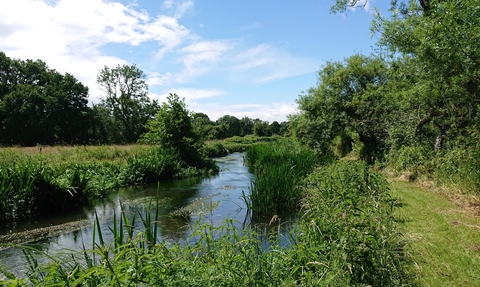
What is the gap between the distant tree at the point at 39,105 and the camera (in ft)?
107

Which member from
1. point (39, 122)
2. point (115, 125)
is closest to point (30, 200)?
point (39, 122)

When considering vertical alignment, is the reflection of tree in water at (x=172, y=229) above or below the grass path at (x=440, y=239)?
below

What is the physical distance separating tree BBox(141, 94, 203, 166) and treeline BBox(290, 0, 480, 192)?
6.27 metres

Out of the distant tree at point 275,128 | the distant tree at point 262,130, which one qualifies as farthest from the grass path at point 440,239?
the distant tree at point 275,128

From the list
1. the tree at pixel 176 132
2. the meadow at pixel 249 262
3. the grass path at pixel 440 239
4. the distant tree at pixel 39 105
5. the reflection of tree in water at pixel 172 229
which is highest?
the distant tree at pixel 39 105

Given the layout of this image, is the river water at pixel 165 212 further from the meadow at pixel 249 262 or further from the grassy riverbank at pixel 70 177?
the meadow at pixel 249 262

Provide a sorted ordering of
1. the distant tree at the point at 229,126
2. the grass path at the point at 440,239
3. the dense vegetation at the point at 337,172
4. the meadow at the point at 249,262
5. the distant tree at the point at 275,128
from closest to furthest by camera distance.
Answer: the meadow at the point at 249,262 < the dense vegetation at the point at 337,172 < the grass path at the point at 440,239 < the distant tree at the point at 229,126 < the distant tree at the point at 275,128

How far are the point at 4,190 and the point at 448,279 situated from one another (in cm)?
909

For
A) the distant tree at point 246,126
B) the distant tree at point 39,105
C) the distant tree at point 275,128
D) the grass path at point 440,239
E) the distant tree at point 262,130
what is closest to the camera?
the grass path at point 440,239

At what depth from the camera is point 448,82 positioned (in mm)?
7027

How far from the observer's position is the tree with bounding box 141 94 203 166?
16734 millimetres

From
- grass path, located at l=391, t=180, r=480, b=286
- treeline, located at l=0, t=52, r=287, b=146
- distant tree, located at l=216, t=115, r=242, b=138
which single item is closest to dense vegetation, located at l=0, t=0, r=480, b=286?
grass path, located at l=391, t=180, r=480, b=286

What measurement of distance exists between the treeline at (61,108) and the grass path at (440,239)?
2374cm

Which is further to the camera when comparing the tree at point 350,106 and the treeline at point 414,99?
the tree at point 350,106
